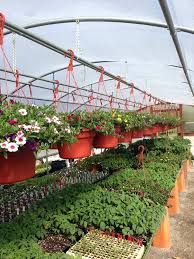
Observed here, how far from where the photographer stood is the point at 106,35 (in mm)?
5504

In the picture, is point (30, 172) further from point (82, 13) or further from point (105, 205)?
point (82, 13)

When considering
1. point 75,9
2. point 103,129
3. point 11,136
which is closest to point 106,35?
point 75,9

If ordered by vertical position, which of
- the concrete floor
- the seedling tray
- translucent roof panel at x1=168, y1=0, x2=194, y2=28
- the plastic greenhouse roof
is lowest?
the concrete floor

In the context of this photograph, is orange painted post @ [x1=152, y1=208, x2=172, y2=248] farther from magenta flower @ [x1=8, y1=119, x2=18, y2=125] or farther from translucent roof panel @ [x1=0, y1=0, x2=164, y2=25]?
magenta flower @ [x1=8, y1=119, x2=18, y2=125]

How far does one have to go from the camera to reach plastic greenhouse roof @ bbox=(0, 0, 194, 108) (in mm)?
4148

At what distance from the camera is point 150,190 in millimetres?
4707

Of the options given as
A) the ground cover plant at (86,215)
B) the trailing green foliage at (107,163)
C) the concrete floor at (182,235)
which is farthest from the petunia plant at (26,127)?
the trailing green foliage at (107,163)

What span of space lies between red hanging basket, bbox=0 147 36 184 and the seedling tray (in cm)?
128

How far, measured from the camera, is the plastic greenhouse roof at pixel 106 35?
13.6ft

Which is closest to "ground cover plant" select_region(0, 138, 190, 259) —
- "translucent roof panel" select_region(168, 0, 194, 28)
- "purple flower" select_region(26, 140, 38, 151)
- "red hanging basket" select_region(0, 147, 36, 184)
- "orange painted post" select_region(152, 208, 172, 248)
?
"orange painted post" select_region(152, 208, 172, 248)

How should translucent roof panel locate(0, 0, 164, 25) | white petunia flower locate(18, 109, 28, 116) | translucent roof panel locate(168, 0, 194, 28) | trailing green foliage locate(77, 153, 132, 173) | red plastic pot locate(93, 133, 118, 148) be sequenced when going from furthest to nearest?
trailing green foliage locate(77, 153, 132, 173)
translucent roof panel locate(0, 0, 164, 25)
red plastic pot locate(93, 133, 118, 148)
translucent roof panel locate(168, 0, 194, 28)
white petunia flower locate(18, 109, 28, 116)

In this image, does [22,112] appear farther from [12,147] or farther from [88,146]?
[88,146]

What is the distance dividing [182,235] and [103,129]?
3.02 meters

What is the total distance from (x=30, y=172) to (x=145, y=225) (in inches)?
72.6
